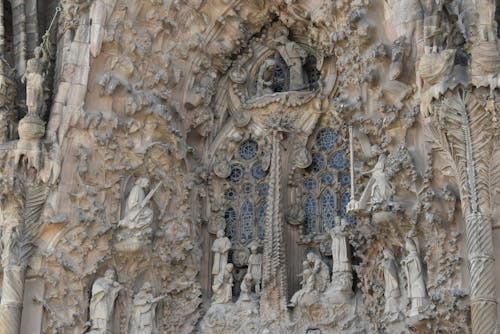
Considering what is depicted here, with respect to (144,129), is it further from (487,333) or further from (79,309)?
(487,333)

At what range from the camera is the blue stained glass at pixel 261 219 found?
1541 cm

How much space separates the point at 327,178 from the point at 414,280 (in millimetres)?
2805

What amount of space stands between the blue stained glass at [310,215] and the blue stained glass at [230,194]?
3.79ft

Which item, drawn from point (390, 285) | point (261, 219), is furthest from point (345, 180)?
point (390, 285)

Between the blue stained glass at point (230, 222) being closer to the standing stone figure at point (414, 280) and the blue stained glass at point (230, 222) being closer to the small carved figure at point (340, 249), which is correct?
the small carved figure at point (340, 249)

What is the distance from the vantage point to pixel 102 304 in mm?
14406

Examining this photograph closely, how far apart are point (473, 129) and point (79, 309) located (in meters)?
5.73

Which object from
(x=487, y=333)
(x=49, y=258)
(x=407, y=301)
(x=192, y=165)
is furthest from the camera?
(x=192, y=165)

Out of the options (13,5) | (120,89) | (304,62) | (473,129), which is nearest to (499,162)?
(473,129)

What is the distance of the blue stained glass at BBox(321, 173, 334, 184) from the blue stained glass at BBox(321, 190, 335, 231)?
14 centimetres

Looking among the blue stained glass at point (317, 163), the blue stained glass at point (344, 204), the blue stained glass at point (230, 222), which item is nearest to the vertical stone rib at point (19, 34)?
the blue stained glass at point (230, 222)

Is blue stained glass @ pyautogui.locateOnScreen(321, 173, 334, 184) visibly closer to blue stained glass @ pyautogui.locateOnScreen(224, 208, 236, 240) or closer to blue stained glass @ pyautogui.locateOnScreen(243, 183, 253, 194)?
blue stained glass @ pyautogui.locateOnScreen(243, 183, 253, 194)

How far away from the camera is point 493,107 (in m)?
12.5

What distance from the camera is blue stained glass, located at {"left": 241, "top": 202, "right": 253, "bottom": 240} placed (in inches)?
612
